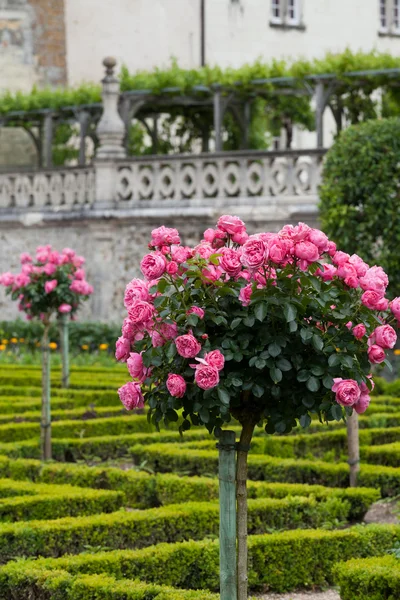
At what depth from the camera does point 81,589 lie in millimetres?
7172

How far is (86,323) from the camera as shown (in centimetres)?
2100

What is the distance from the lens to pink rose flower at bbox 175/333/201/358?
5859mm

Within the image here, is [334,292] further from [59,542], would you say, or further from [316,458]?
[316,458]

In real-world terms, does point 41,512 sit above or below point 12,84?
below

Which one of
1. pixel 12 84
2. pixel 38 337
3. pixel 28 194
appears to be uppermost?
pixel 12 84

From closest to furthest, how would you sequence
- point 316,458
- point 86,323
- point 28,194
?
1. point 316,458
2. point 86,323
3. point 28,194

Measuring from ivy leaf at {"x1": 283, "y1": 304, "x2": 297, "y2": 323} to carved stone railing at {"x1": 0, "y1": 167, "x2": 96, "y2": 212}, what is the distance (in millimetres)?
16411

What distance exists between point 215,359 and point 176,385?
206mm

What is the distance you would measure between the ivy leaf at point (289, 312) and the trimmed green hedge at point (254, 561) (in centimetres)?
230

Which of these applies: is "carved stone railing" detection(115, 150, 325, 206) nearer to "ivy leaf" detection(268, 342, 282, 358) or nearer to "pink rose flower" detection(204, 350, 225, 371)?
"ivy leaf" detection(268, 342, 282, 358)

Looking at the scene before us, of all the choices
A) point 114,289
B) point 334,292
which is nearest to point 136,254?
point 114,289

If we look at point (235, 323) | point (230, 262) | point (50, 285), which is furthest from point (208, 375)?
point (50, 285)

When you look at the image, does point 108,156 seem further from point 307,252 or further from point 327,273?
point 307,252

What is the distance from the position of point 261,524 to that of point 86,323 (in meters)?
12.2
